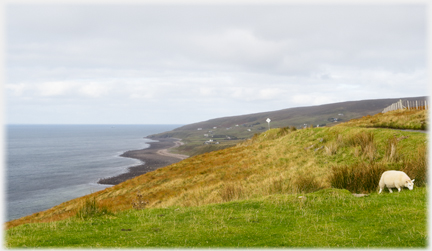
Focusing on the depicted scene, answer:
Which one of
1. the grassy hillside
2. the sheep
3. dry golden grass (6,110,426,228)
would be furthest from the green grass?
dry golden grass (6,110,426,228)

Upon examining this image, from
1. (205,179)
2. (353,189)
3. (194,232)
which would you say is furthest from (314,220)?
(205,179)

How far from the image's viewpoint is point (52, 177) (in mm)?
92500

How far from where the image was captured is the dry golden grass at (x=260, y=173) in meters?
18.5

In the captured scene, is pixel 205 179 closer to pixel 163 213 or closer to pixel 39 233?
pixel 163 213

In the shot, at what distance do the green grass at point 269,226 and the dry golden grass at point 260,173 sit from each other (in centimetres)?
304

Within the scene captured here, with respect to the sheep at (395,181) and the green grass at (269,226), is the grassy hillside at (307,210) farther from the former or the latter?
the sheep at (395,181)

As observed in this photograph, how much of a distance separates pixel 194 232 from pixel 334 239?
13.0 feet

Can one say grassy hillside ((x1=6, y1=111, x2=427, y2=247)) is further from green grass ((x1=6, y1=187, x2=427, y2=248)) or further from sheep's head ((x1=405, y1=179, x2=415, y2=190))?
sheep's head ((x1=405, y1=179, x2=415, y2=190))

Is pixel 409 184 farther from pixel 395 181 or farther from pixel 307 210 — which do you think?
pixel 307 210

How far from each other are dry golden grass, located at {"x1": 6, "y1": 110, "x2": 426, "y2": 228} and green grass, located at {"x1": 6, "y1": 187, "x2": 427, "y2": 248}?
3043mm

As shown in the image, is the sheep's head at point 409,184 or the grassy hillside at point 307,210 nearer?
the grassy hillside at point 307,210

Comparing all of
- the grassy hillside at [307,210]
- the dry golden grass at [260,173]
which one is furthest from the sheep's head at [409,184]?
the dry golden grass at [260,173]

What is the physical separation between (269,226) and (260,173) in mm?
18513

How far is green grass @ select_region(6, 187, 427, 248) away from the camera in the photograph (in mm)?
7691
